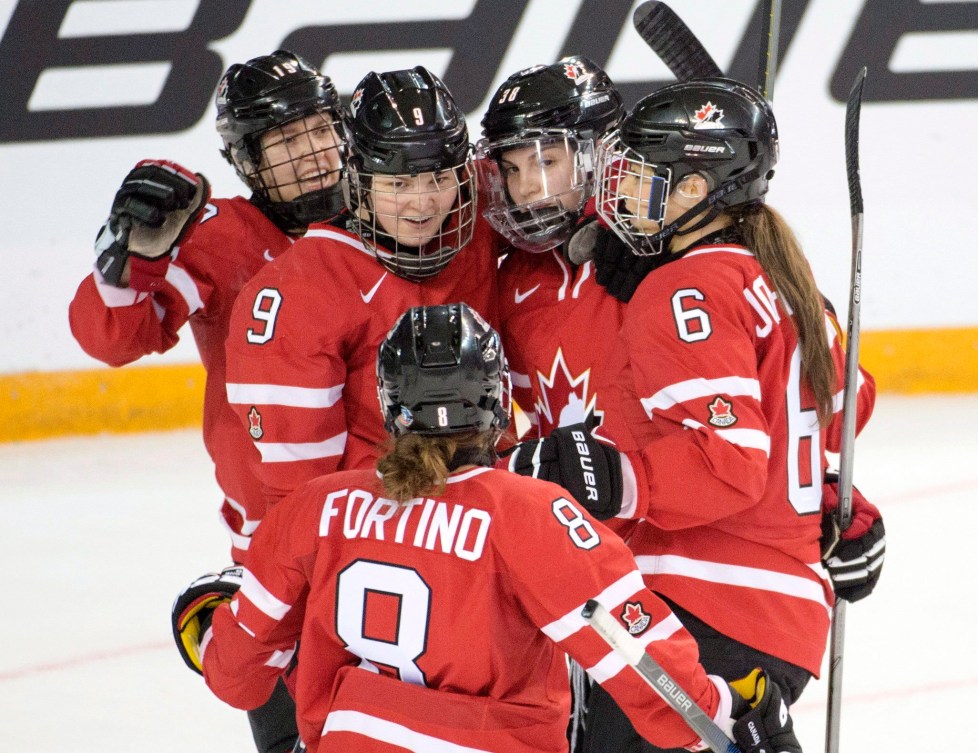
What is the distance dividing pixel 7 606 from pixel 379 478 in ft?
7.77

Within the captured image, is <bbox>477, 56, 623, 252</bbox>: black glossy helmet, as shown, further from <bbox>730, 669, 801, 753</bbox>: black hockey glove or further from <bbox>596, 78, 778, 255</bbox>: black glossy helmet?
<bbox>730, 669, 801, 753</bbox>: black hockey glove

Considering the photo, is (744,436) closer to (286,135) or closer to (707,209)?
(707,209)

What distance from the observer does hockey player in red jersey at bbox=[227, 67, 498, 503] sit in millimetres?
1960

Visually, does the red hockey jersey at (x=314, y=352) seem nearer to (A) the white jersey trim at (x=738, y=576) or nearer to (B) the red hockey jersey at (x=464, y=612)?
(B) the red hockey jersey at (x=464, y=612)

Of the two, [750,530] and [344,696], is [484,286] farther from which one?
[344,696]

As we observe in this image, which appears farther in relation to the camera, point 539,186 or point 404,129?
point 539,186

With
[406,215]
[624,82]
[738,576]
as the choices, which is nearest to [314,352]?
[406,215]

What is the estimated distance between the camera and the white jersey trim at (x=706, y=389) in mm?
1746

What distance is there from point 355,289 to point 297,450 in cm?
25

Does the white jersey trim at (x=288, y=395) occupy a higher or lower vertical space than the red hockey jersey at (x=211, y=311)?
higher

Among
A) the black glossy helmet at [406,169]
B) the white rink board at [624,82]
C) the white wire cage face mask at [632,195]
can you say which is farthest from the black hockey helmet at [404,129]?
the white rink board at [624,82]

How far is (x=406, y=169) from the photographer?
6.50ft

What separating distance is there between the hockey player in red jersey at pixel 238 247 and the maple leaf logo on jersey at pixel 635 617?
923 millimetres

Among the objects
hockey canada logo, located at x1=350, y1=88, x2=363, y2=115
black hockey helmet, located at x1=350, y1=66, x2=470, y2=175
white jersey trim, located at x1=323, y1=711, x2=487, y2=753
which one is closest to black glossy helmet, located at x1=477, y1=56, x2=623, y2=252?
black hockey helmet, located at x1=350, y1=66, x2=470, y2=175
